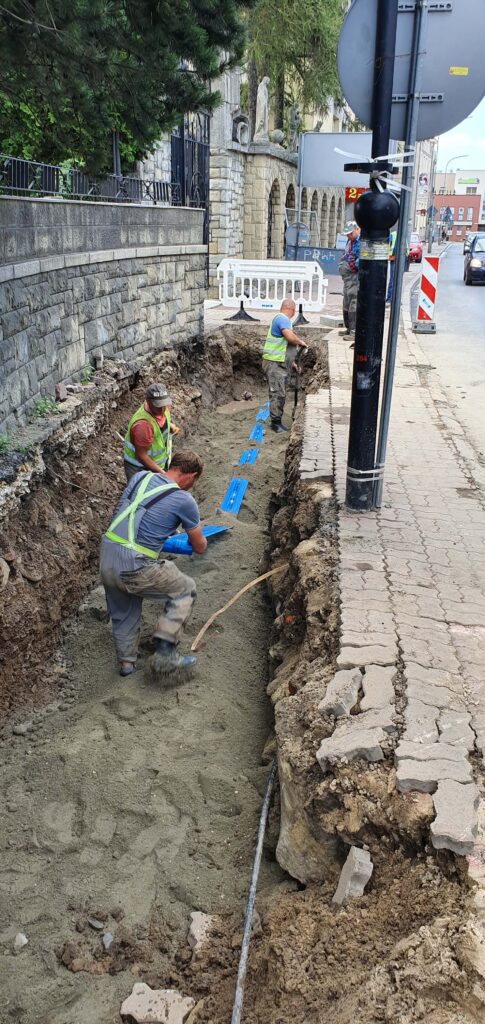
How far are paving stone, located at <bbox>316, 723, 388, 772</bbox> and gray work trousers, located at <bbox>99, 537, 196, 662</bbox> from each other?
2265 millimetres

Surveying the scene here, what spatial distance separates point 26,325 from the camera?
6578 mm

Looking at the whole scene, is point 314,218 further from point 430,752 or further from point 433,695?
point 430,752

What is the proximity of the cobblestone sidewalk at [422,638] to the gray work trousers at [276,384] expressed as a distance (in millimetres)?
3988

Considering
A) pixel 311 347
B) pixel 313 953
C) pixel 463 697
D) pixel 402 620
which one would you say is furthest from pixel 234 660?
pixel 311 347

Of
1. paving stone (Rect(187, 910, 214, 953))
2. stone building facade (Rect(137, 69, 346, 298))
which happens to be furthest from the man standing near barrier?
stone building facade (Rect(137, 69, 346, 298))

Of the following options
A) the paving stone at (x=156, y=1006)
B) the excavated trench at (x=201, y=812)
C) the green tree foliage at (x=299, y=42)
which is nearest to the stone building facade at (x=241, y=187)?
the green tree foliage at (x=299, y=42)

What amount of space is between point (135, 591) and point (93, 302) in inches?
169

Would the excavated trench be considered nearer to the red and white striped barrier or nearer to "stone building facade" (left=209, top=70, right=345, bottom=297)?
the red and white striped barrier

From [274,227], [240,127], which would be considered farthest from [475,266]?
[240,127]

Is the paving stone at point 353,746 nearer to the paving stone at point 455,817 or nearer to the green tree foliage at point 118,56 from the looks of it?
the paving stone at point 455,817

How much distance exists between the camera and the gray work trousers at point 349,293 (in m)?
12.7

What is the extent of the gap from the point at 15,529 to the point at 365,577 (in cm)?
262

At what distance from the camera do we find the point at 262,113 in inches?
933

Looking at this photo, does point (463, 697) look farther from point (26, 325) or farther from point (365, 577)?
point (26, 325)
